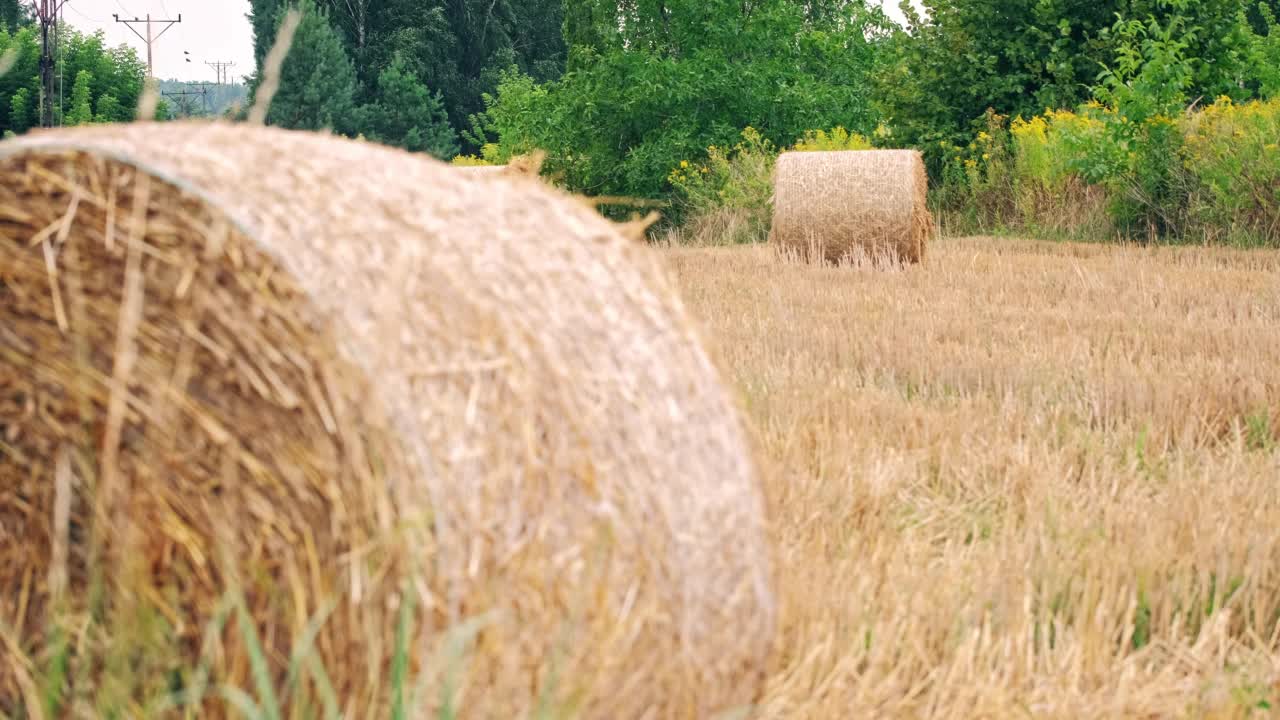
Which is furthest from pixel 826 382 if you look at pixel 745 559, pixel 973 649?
pixel 745 559

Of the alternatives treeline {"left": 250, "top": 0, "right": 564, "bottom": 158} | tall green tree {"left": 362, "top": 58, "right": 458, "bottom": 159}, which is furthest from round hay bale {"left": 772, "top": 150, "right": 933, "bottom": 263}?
tall green tree {"left": 362, "top": 58, "right": 458, "bottom": 159}

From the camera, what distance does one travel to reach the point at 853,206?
34.7ft

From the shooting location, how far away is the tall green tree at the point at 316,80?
39438 millimetres

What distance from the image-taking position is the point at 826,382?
5297 millimetres

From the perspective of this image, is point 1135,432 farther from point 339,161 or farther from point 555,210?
point 339,161

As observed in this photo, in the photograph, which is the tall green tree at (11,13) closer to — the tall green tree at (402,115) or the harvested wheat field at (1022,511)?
the tall green tree at (402,115)

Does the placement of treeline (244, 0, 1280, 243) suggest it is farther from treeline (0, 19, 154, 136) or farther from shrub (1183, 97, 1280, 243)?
treeline (0, 19, 154, 136)

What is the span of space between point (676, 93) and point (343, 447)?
21.0m

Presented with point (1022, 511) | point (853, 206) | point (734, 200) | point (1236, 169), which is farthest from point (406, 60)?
point (1022, 511)

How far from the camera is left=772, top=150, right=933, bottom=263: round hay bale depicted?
10.4 m

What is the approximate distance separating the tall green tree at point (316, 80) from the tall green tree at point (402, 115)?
32.8 inches

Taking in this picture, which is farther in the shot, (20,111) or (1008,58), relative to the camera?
(20,111)

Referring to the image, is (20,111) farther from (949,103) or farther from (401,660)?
(401,660)

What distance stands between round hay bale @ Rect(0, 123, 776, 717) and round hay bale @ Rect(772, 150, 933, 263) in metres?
8.49
